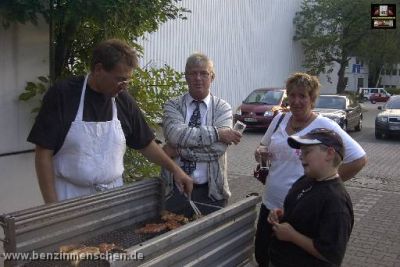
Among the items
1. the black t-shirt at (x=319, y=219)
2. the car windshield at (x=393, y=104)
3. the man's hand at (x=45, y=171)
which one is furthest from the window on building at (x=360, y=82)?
the man's hand at (x=45, y=171)

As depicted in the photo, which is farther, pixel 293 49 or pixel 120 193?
pixel 293 49

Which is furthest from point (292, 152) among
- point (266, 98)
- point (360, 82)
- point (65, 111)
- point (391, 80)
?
point (391, 80)

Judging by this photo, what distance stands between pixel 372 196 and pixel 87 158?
7.12m

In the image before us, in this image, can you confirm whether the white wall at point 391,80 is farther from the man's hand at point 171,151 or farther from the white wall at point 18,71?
the man's hand at point 171,151

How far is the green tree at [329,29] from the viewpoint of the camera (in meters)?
33.0

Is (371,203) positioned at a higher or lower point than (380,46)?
lower

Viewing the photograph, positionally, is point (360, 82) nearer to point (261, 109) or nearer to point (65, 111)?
point (261, 109)

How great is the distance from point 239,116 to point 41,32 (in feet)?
47.2

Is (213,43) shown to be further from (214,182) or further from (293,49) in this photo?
(214,182)

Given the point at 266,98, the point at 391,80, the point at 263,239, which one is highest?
the point at 391,80

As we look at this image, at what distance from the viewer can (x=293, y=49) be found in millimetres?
32281

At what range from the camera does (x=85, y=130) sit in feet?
8.97

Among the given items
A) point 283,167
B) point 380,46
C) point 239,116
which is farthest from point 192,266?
point 380,46

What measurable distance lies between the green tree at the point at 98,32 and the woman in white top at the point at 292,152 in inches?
58.7
